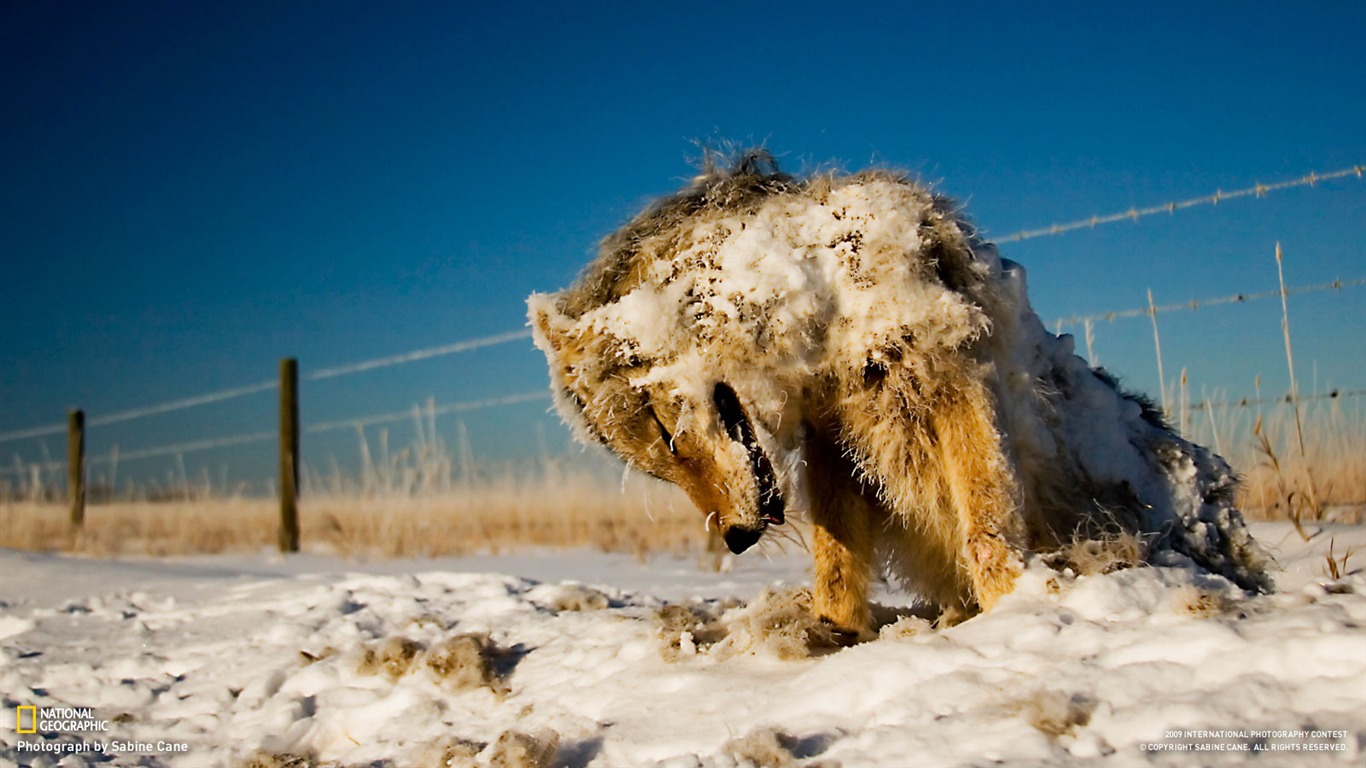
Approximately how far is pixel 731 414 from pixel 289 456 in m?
7.94

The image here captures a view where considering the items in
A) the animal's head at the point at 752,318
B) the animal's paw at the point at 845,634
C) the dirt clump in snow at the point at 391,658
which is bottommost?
the dirt clump in snow at the point at 391,658

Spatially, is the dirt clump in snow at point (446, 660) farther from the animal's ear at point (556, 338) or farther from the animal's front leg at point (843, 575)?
the animal's front leg at point (843, 575)

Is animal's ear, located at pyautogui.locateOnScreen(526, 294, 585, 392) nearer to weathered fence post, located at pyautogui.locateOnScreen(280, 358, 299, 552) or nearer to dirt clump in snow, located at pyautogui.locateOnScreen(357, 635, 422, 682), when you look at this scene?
dirt clump in snow, located at pyautogui.locateOnScreen(357, 635, 422, 682)

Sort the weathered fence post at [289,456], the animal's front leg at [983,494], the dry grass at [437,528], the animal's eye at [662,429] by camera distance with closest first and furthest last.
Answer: the animal's front leg at [983,494], the animal's eye at [662,429], the dry grass at [437,528], the weathered fence post at [289,456]

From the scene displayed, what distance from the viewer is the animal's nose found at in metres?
2.65

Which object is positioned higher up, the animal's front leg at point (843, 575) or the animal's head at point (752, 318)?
the animal's head at point (752, 318)

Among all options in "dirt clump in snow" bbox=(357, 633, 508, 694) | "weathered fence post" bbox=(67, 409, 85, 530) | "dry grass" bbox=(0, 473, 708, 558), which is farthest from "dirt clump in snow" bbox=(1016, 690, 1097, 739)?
"weathered fence post" bbox=(67, 409, 85, 530)

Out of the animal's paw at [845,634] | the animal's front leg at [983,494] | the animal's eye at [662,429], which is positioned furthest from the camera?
the animal's paw at [845,634]

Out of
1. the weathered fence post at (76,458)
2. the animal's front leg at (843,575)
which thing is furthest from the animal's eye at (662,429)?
the weathered fence post at (76,458)

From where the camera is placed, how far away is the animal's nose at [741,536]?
2654 mm

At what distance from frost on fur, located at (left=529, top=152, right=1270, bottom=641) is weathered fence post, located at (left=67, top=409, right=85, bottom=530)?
12028 millimetres

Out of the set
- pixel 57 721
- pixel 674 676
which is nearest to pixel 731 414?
pixel 674 676

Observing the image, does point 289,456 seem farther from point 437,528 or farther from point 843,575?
point 843,575

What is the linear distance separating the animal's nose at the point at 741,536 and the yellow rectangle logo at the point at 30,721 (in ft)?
7.94
